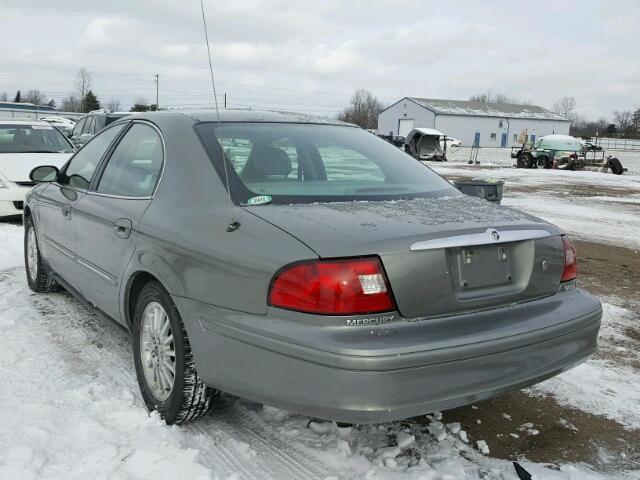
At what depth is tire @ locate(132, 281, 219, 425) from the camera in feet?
9.25

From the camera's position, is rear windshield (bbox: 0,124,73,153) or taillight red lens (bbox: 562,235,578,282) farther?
rear windshield (bbox: 0,124,73,153)

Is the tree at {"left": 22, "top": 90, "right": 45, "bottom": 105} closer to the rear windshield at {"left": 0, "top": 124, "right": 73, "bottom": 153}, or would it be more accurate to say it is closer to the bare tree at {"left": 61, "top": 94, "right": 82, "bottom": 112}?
the bare tree at {"left": 61, "top": 94, "right": 82, "bottom": 112}

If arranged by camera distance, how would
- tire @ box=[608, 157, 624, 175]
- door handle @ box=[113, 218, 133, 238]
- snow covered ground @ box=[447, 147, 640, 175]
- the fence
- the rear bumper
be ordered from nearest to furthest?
1. the rear bumper
2. door handle @ box=[113, 218, 133, 238]
3. tire @ box=[608, 157, 624, 175]
4. snow covered ground @ box=[447, 147, 640, 175]
5. the fence

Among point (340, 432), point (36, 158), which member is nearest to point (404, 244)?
point (340, 432)

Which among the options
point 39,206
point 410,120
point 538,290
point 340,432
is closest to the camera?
point 538,290

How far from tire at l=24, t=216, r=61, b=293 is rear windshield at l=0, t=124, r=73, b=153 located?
547cm

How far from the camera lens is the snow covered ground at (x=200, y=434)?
2.62m

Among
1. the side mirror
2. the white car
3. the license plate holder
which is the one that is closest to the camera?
the license plate holder

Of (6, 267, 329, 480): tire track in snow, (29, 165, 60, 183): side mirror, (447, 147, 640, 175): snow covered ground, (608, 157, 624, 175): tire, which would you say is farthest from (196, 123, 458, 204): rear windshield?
(447, 147, 640, 175): snow covered ground

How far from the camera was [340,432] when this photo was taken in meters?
2.96

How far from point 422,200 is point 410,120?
240 ft

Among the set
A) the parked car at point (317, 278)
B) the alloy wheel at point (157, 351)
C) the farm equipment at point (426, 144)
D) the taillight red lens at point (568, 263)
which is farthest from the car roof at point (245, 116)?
the farm equipment at point (426, 144)

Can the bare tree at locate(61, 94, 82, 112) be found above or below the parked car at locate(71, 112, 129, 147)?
above

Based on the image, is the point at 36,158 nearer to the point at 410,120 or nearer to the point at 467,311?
the point at 467,311
